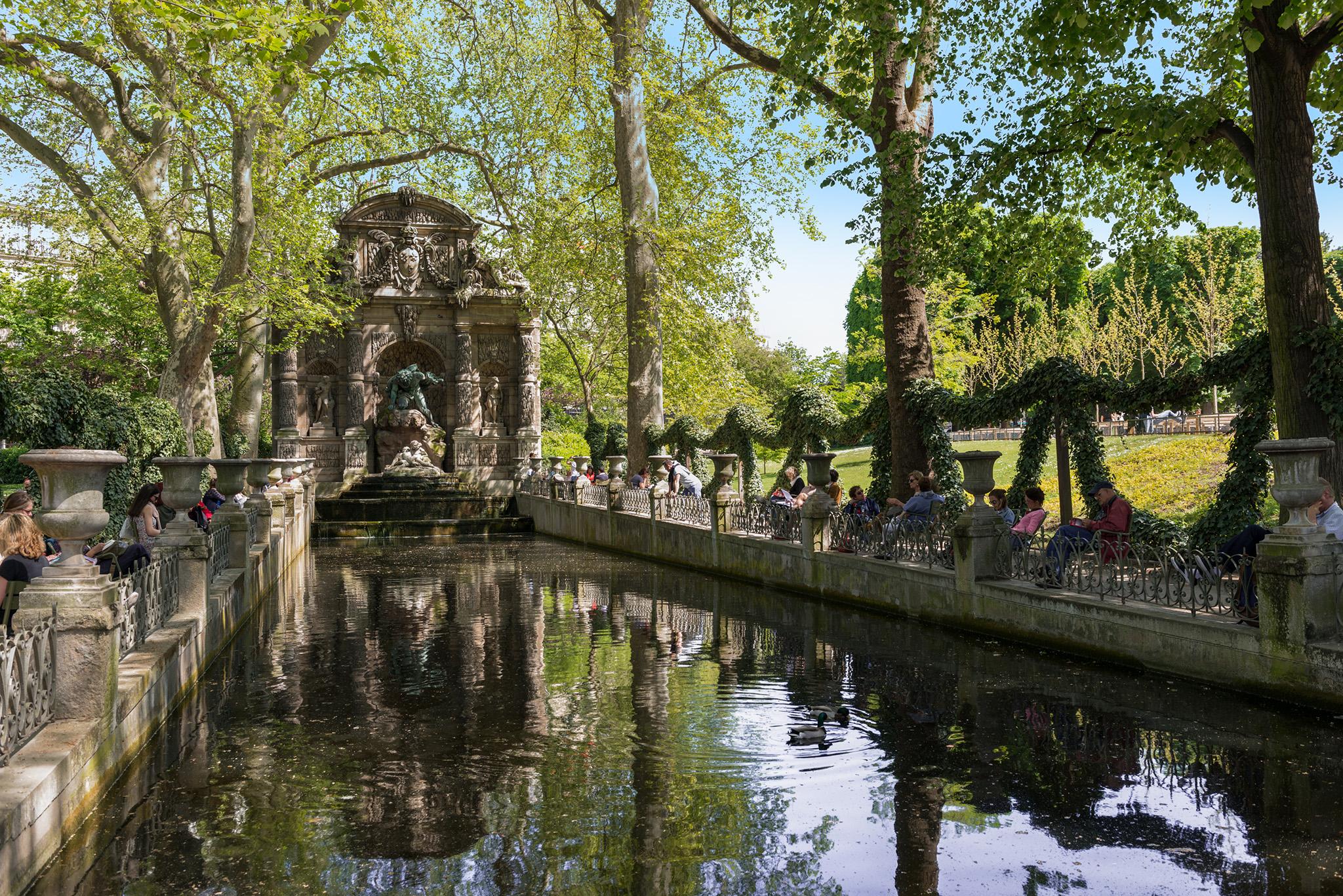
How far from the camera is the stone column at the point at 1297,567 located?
8.40 metres

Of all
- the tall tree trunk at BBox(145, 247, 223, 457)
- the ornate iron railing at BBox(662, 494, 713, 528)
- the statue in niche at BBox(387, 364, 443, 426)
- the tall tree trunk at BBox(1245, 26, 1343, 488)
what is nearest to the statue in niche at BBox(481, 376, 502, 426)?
the statue in niche at BBox(387, 364, 443, 426)

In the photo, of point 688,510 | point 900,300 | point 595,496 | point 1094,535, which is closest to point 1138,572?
point 1094,535

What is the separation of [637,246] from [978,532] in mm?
15374

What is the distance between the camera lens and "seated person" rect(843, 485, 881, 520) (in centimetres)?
1616

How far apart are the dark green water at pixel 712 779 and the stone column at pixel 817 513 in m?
3.36

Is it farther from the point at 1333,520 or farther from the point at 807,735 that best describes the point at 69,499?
the point at 1333,520

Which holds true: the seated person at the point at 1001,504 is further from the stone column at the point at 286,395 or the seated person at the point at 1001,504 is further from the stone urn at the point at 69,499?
the stone column at the point at 286,395

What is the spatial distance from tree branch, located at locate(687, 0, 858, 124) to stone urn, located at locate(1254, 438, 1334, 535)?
863 centimetres

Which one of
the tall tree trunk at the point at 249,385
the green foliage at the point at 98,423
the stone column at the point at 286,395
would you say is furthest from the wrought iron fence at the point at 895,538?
the stone column at the point at 286,395

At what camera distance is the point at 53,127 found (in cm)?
2552

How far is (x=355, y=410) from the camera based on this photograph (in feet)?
120

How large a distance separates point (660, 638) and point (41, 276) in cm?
3161

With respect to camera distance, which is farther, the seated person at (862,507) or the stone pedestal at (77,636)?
the seated person at (862,507)

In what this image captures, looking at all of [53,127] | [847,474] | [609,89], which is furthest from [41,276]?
[847,474]
